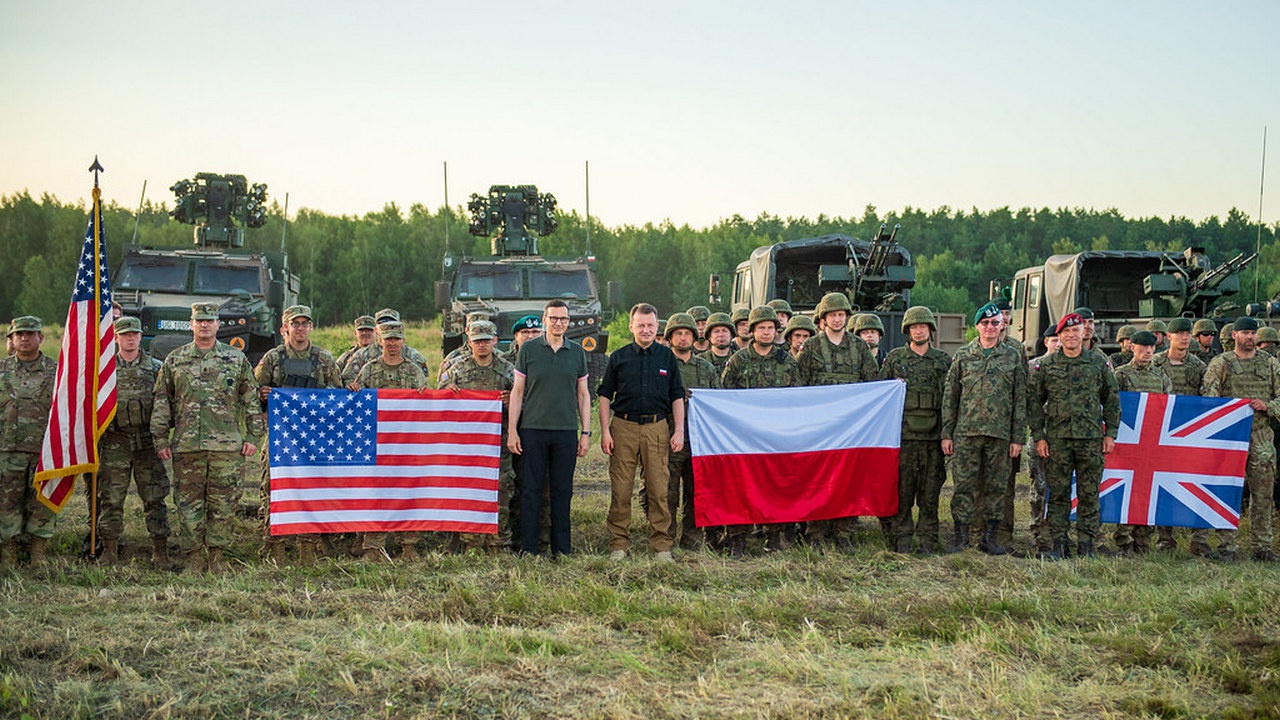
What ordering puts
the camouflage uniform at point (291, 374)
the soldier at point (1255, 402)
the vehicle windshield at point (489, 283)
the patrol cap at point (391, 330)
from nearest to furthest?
1. the camouflage uniform at point (291, 374)
2. the soldier at point (1255, 402)
3. the patrol cap at point (391, 330)
4. the vehicle windshield at point (489, 283)

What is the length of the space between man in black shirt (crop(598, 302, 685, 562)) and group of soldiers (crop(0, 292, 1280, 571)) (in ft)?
0.76

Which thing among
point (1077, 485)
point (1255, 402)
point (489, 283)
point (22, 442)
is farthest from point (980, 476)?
point (489, 283)

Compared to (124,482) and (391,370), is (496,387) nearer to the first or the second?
(391,370)

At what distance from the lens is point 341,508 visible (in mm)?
7305

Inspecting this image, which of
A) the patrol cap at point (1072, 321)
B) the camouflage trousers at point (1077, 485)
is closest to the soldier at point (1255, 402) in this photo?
the camouflage trousers at point (1077, 485)

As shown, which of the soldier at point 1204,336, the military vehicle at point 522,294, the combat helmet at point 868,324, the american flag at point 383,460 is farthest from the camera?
the military vehicle at point 522,294

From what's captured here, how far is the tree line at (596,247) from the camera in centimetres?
5569

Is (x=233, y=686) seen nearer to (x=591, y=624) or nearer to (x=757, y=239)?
(x=591, y=624)

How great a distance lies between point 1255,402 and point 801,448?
127 inches

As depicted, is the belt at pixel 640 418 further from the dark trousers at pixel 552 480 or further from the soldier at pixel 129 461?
the soldier at pixel 129 461

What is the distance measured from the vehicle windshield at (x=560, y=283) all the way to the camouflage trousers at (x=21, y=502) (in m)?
9.68

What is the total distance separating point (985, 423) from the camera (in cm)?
742

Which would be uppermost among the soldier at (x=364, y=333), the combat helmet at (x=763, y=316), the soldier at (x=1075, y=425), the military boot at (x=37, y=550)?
the combat helmet at (x=763, y=316)

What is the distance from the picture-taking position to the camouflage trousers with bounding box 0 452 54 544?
696 cm
